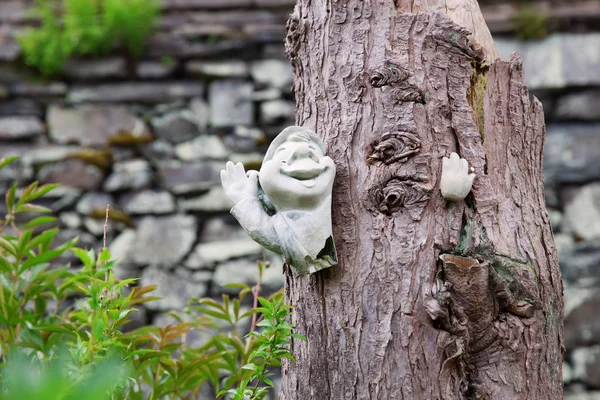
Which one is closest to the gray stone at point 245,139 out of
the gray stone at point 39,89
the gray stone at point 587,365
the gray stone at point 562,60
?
the gray stone at point 39,89

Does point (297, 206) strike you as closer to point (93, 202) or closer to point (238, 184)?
point (238, 184)

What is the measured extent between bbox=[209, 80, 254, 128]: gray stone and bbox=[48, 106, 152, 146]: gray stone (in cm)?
34

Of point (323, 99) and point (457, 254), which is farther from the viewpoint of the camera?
point (323, 99)

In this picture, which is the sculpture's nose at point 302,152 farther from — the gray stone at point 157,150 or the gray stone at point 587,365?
the gray stone at point 587,365

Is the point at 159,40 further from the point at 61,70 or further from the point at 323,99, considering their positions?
the point at 323,99

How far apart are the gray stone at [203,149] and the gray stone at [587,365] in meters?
1.78

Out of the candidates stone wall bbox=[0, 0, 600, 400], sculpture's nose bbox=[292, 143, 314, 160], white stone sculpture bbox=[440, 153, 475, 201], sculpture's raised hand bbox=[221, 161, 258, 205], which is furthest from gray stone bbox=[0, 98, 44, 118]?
white stone sculpture bbox=[440, 153, 475, 201]

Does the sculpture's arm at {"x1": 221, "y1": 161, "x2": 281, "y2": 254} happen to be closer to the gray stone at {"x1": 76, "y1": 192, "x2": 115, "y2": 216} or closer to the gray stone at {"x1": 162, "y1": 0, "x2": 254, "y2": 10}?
the gray stone at {"x1": 76, "y1": 192, "x2": 115, "y2": 216}

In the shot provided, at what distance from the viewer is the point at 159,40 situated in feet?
10.2

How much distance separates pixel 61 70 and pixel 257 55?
93 cm

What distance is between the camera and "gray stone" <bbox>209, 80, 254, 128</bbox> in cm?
307

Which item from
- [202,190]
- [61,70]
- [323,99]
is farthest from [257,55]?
[323,99]

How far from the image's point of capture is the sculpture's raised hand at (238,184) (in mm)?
1271

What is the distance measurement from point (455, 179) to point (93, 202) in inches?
86.4
